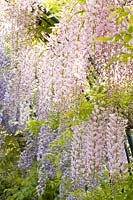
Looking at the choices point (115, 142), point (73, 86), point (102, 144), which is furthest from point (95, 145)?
point (73, 86)

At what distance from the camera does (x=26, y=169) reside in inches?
252

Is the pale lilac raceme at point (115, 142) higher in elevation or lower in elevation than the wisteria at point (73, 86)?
lower

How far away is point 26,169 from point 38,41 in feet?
6.70

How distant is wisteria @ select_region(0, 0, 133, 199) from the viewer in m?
3.40

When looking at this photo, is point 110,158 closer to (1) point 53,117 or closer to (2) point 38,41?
(1) point 53,117

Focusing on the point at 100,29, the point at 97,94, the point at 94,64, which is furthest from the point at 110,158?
the point at 100,29

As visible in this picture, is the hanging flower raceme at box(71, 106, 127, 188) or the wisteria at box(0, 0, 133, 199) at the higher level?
the wisteria at box(0, 0, 133, 199)

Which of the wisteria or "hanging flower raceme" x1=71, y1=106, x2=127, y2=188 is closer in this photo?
the wisteria

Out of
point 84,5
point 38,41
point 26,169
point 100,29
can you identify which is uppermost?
point 38,41

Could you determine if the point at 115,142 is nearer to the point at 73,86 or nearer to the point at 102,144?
the point at 102,144

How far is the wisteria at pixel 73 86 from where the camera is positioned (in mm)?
3398

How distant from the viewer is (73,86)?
13.0 ft

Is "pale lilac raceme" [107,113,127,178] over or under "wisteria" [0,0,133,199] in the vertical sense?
under

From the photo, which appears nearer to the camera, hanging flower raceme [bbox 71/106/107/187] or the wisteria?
the wisteria
